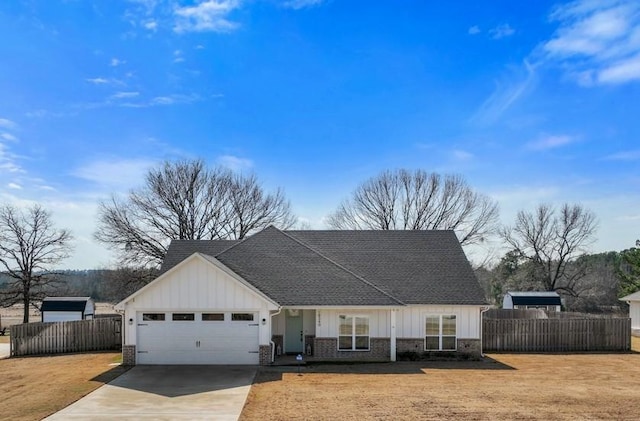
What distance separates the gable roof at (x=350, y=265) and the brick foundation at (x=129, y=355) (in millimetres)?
4901

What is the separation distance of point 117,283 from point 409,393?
30766 millimetres

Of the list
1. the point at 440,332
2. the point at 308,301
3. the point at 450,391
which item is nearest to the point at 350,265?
the point at 308,301

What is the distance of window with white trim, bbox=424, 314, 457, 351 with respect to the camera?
22.0 meters

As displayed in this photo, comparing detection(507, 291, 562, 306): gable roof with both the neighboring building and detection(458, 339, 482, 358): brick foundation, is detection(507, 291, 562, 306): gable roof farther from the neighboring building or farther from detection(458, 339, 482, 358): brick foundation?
detection(458, 339, 482, 358): brick foundation

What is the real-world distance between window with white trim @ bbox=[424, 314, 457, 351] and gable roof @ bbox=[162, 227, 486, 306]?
0.83 meters

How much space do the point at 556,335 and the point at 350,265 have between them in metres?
10.9

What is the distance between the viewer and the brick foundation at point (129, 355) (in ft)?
63.9

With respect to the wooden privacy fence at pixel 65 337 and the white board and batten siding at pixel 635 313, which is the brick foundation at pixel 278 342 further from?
the white board and batten siding at pixel 635 313

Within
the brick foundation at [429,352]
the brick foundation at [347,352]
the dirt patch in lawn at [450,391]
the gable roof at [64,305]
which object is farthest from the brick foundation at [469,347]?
the gable roof at [64,305]

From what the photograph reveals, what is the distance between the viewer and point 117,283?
4003 centimetres

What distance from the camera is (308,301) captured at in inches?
821

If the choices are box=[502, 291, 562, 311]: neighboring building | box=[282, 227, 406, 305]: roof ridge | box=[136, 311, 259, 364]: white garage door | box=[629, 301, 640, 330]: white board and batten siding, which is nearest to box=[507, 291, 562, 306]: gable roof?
box=[502, 291, 562, 311]: neighboring building

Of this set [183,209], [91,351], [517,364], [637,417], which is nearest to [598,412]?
[637,417]

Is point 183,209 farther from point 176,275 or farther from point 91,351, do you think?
point 176,275
